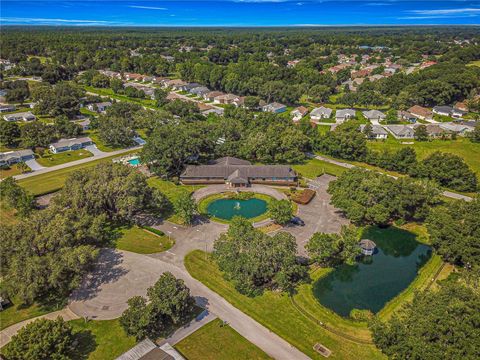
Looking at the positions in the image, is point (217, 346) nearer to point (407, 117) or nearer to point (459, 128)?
point (459, 128)

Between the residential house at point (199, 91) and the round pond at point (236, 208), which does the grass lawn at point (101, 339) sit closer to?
the round pond at point (236, 208)

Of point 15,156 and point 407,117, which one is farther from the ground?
point 407,117

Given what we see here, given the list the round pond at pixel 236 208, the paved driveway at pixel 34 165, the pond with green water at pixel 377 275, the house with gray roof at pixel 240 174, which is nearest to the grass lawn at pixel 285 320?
the pond with green water at pixel 377 275

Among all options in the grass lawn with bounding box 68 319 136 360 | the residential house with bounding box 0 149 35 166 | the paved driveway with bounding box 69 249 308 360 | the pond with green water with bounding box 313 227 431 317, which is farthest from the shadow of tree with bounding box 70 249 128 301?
the residential house with bounding box 0 149 35 166

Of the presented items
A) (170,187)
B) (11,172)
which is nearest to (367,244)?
(170,187)

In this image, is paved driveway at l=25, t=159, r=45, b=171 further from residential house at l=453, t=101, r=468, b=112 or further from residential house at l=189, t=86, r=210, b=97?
residential house at l=453, t=101, r=468, b=112

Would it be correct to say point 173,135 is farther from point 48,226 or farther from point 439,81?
point 439,81
